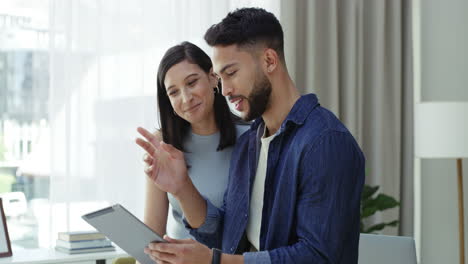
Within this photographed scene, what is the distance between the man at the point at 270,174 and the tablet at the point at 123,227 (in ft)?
0.16

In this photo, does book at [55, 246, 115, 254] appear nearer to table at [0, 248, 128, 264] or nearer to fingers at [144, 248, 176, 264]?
table at [0, 248, 128, 264]

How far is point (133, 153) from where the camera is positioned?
356 centimetres

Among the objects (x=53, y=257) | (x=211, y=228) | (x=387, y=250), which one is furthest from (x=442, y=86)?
(x=211, y=228)

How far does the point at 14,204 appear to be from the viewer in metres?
3.36

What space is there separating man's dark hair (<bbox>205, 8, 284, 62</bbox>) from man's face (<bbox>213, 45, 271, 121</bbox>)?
0.09ft

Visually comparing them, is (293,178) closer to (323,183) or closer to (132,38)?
(323,183)

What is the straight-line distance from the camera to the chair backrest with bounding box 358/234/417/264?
2471mm

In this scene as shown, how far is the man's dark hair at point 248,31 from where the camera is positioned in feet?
5.72

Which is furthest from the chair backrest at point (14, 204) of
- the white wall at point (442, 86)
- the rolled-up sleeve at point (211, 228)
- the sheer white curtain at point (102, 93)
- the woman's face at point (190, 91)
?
the white wall at point (442, 86)

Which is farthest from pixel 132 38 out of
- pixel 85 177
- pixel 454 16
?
pixel 454 16

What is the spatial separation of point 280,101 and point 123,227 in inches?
20.0

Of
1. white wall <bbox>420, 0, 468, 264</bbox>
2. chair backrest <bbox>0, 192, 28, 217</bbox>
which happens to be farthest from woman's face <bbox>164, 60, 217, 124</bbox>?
white wall <bbox>420, 0, 468, 264</bbox>

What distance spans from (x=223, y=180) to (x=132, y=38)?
145cm

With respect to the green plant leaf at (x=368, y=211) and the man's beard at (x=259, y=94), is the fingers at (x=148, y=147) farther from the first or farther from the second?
the green plant leaf at (x=368, y=211)
